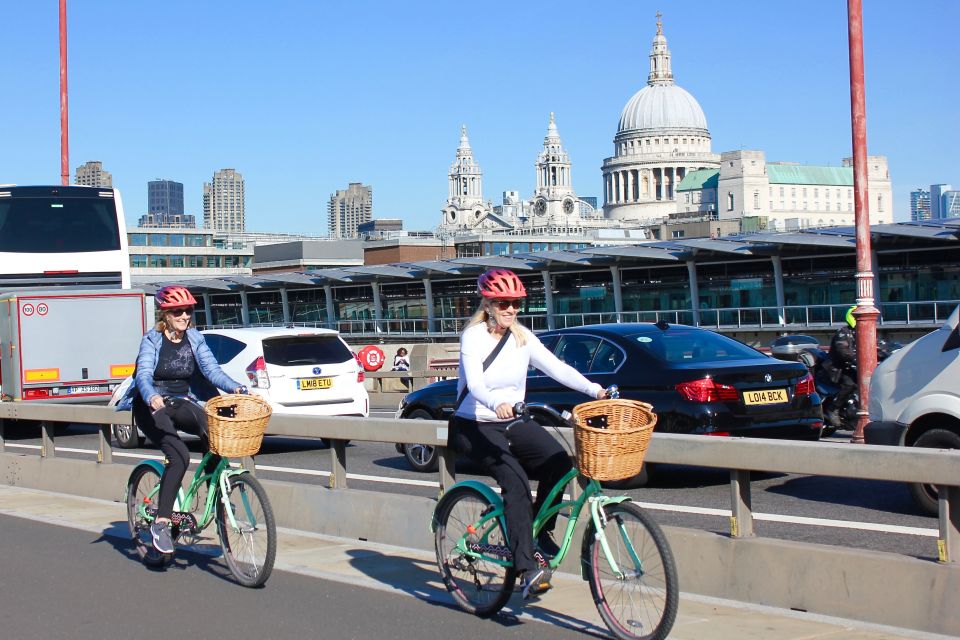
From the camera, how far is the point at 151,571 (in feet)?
28.5

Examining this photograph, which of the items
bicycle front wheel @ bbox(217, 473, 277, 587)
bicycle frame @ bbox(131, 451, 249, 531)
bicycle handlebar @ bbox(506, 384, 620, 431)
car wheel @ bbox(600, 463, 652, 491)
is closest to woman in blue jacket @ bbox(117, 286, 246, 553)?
bicycle frame @ bbox(131, 451, 249, 531)

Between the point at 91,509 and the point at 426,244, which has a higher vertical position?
the point at 426,244

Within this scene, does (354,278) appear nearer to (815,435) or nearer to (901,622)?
(815,435)

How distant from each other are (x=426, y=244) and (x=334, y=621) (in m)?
124

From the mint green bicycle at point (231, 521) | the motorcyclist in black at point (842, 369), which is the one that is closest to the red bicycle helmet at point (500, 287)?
the mint green bicycle at point (231, 521)

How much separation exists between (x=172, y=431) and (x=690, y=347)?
5592mm

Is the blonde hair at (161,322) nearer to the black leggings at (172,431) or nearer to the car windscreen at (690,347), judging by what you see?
the black leggings at (172,431)

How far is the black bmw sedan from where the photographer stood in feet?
38.1

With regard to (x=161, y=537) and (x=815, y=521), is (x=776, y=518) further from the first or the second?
(x=161, y=537)

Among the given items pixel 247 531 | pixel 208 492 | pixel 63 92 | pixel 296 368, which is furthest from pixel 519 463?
pixel 63 92

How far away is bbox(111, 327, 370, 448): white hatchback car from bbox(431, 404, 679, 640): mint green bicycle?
932 cm

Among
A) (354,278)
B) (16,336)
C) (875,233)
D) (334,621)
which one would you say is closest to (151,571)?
(334,621)

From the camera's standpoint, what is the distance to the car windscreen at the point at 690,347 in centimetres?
1220

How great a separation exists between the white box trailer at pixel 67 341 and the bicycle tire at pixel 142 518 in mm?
13185
